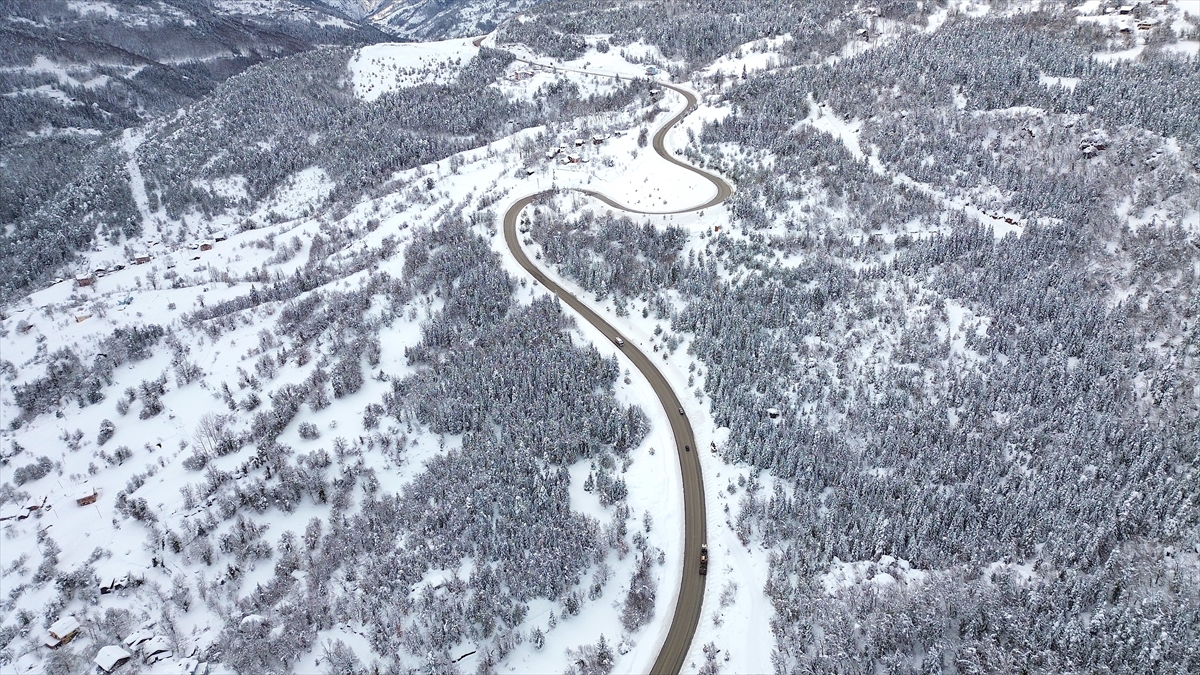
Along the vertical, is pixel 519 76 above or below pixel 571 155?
above

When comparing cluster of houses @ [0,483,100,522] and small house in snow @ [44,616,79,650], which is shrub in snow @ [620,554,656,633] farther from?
cluster of houses @ [0,483,100,522]

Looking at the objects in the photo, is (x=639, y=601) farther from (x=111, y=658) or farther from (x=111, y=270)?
(x=111, y=270)

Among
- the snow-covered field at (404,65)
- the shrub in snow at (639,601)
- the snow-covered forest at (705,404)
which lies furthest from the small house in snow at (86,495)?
the snow-covered field at (404,65)

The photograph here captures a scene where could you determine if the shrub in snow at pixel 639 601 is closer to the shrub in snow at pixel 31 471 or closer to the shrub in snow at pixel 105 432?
the shrub in snow at pixel 105 432

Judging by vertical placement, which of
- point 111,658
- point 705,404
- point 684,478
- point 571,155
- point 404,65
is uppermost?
point 404,65

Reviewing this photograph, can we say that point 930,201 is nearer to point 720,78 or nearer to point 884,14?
point 720,78

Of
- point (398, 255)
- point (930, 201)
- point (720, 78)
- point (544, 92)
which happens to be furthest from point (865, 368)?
point (544, 92)

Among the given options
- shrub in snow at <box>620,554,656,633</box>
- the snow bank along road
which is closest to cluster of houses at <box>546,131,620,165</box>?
the snow bank along road

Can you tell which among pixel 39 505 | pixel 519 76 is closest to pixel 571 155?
pixel 519 76
